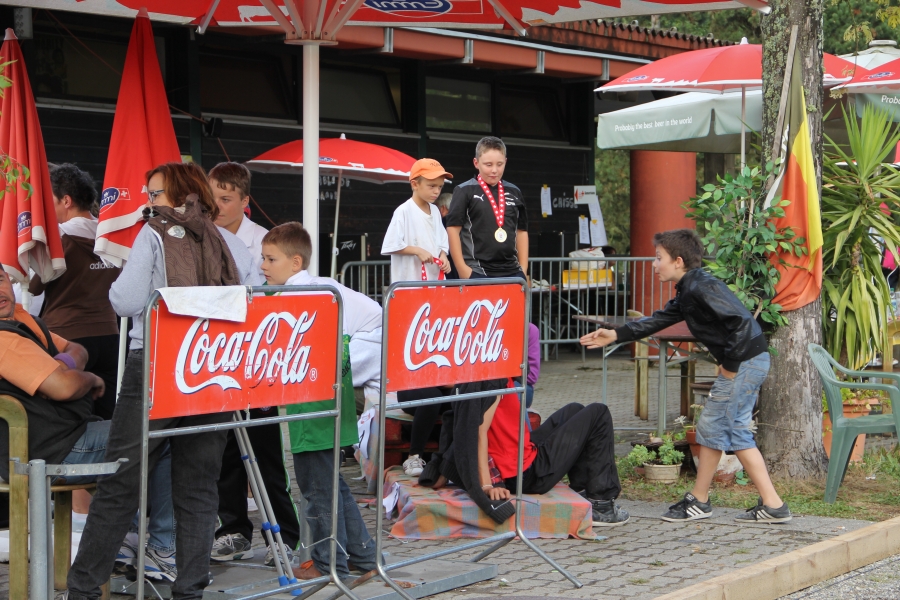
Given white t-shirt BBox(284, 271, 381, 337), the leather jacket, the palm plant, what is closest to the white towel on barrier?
white t-shirt BBox(284, 271, 381, 337)

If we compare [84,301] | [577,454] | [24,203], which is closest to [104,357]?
[84,301]

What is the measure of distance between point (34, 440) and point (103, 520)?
0.45m

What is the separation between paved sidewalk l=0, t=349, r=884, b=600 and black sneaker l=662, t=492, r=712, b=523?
0.05 m

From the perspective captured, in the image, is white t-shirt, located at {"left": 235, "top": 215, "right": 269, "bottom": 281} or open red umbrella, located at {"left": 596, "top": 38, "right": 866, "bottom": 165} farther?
open red umbrella, located at {"left": 596, "top": 38, "right": 866, "bottom": 165}

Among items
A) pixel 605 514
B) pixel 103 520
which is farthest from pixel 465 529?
pixel 103 520

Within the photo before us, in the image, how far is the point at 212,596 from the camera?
4.59 metres

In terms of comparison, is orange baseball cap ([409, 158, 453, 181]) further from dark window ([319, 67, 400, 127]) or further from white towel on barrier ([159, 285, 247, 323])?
dark window ([319, 67, 400, 127])

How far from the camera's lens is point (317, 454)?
4.75m

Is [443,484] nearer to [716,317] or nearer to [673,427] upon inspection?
[716,317]

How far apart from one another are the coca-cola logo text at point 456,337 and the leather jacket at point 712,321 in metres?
1.51

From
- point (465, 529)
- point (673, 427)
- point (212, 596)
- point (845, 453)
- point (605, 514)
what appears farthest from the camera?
point (673, 427)

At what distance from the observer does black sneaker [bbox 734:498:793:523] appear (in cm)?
634

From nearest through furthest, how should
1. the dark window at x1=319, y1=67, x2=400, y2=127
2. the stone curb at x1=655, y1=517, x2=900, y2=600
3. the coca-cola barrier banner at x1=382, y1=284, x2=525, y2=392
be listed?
the coca-cola barrier banner at x1=382, y1=284, x2=525, y2=392, the stone curb at x1=655, y1=517, x2=900, y2=600, the dark window at x1=319, y1=67, x2=400, y2=127

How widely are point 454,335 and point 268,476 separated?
3.92ft
